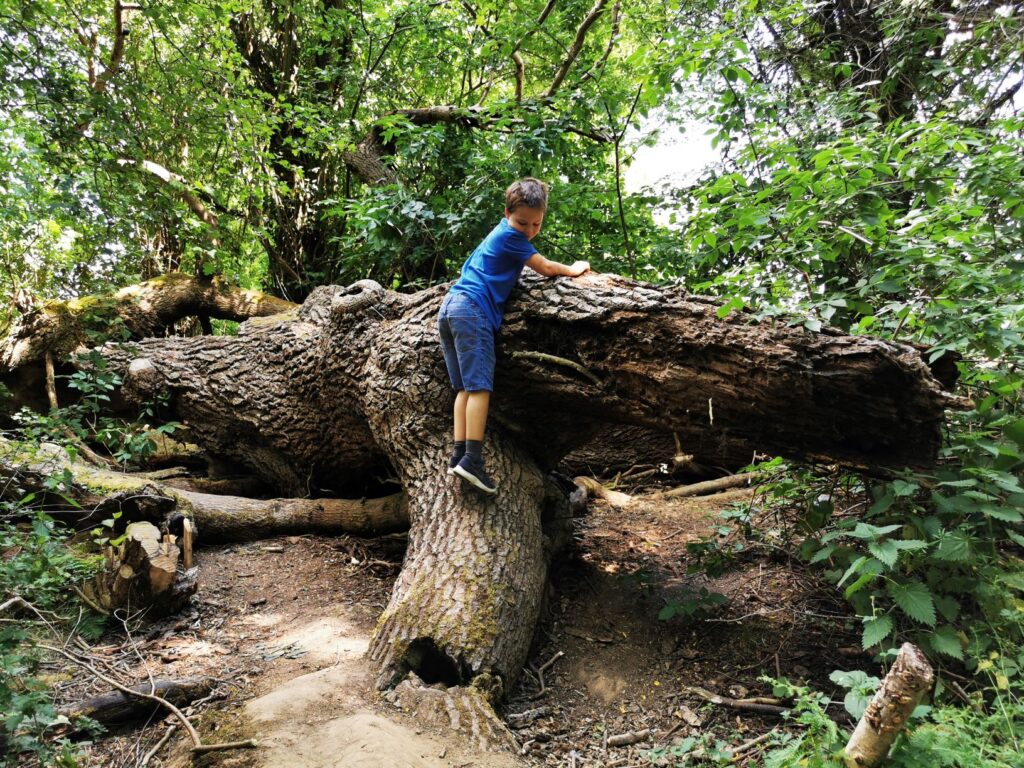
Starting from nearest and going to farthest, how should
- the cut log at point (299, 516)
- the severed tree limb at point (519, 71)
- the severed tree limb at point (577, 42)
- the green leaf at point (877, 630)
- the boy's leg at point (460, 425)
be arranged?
1. the green leaf at point (877, 630)
2. the boy's leg at point (460, 425)
3. the cut log at point (299, 516)
4. the severed tree limb at point (577, 42)
5. the severed tree limb at point (519, 71)

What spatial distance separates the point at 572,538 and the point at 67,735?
9.97 ft

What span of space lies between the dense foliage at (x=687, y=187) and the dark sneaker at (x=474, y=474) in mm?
1728

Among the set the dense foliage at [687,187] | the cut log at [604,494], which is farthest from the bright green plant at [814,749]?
the cut log at [604,494]

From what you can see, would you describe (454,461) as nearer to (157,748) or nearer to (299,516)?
(157,748)

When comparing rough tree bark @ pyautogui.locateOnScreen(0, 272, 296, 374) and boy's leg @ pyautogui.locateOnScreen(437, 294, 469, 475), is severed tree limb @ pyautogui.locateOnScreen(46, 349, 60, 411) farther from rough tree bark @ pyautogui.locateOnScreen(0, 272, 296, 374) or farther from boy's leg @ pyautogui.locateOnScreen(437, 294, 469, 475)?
boy's leg @ pyautogui.locateOnScreen(437, 294, 469, 475)

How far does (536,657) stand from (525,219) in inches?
103

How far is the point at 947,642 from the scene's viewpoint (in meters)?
2.34

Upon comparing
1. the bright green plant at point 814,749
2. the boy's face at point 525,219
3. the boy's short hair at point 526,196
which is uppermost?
the boy's short hair at point 526,196

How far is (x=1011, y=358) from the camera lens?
2.67m

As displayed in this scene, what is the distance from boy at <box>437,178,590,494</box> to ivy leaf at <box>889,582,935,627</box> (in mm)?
2084

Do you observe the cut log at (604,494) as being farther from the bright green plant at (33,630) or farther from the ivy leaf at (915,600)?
the bright green plant at (33,630)

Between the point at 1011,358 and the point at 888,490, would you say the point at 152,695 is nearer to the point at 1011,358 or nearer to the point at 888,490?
the point at 888,490

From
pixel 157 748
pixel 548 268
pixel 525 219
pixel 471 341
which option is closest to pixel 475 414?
pixel 471 341

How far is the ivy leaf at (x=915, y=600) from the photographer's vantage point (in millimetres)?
2312
